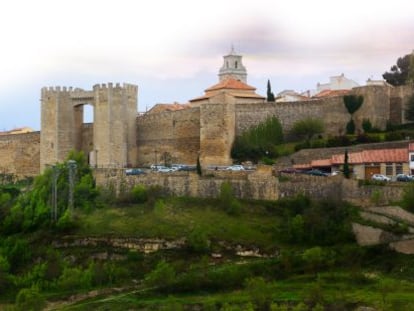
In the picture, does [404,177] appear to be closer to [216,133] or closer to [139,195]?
[139,195]

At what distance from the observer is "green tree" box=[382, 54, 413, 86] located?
61562mm

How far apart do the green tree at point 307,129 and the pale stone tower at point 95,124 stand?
748cm

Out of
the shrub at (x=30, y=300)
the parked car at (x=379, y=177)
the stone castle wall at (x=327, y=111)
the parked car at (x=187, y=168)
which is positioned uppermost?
the stone castle wall at (x=327, y=111)

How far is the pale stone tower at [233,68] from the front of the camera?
84.9 m

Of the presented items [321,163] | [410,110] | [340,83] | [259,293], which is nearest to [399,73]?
[340,83]

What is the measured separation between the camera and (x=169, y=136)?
48969mm

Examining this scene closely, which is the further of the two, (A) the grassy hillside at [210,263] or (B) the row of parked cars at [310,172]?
(B) the row of parked cars at [310,172]

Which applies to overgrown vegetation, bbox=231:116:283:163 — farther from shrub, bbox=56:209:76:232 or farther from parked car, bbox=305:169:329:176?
shrub, bbox=56:209:76:232

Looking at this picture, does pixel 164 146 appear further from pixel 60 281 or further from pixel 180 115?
pixel 60 281

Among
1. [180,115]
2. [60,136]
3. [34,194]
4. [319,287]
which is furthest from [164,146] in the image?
[319,287]

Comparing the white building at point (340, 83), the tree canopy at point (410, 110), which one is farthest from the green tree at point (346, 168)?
the white building at point (340, 83)

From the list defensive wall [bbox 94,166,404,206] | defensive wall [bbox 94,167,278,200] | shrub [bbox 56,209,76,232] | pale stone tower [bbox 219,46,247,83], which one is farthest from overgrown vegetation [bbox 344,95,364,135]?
pale stone tower [bbox 219,46,247,83]

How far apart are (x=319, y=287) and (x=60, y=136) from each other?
65.2ft

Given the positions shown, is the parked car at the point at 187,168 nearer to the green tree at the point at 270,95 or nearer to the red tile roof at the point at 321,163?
the red tile roof at the point at 321,163
